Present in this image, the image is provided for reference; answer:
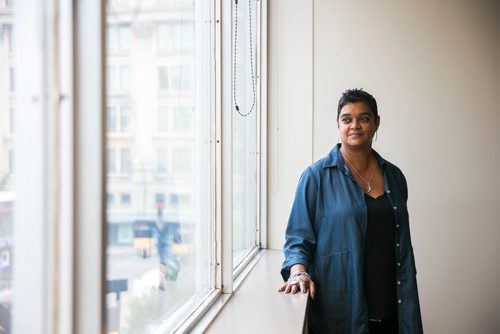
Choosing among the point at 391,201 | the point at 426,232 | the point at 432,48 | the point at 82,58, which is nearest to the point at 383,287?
the point at 391,201

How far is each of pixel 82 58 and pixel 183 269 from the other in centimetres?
99

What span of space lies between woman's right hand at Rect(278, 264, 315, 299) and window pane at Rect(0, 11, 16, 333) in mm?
1201

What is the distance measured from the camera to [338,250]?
185 centimetres

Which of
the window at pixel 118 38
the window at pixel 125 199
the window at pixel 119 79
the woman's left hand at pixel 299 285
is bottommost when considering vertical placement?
the woman's left hand at pixel 299 285

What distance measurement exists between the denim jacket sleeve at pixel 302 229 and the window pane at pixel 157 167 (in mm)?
322

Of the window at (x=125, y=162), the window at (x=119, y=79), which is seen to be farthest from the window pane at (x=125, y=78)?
the window at (x=125, y=162)

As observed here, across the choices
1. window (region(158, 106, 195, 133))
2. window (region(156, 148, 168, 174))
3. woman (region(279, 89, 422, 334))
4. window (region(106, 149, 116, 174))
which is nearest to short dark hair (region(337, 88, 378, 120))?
woman (region(279, 89, 422, 334))

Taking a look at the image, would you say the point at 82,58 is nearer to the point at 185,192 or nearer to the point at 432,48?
the point at 185,192

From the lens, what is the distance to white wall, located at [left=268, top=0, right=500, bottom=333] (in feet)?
9.84

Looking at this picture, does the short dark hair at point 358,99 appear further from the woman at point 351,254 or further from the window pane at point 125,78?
the window pane at point 125,78

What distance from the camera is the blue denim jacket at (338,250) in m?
1.81

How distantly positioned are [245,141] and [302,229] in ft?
3.29

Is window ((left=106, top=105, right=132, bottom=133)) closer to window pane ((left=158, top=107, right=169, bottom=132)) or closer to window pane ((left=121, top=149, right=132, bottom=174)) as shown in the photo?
window pane ((left=121, top=149, right=132, bottom=174))

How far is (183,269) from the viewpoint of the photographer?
158 centimetres
